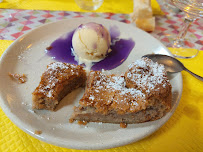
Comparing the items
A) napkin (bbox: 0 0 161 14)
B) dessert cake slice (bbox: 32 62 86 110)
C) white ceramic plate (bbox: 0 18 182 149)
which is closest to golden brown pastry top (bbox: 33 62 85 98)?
dessert cake slice (bbox: 32 62 86 110)

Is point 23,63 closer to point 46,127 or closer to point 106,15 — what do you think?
point 46,127

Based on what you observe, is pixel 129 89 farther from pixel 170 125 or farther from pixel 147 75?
pixel 170 125

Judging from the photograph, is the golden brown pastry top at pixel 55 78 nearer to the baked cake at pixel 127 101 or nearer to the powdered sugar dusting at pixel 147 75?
the baked cake at pixel 127 101

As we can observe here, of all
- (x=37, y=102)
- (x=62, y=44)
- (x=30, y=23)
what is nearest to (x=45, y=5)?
(x=30, y=23)

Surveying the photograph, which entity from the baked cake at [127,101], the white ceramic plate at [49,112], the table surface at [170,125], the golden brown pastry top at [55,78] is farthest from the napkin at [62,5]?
the baked cake at [127,101]

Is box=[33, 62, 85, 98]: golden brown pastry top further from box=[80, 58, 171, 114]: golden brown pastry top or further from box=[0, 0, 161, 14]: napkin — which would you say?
box=[0, 0, 161, 14]: napkin
